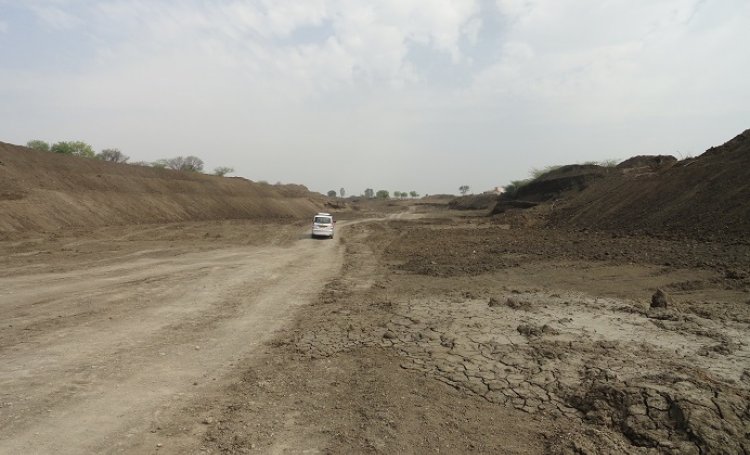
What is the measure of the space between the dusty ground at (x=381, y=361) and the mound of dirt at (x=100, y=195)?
16016mm

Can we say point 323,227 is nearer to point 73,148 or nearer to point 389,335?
point 389,335

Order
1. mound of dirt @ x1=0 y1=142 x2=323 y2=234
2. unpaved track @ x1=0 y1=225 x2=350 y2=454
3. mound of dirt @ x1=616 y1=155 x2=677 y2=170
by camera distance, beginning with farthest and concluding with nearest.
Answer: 1. mound of dirt @ x1=616 y1=155 x2=677 y2=170
2. mound of dirt @ x1=0 y1=142 x2=323 y2=234
3. unpaved track @ x1=0 y1=225 x2=350 y2=454

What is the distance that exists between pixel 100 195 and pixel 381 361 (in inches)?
1353

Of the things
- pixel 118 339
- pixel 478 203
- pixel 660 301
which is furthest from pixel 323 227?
pixel 478 203

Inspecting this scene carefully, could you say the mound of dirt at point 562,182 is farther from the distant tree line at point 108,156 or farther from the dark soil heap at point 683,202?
the distant tree line at point 108,156

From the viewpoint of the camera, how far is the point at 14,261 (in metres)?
15.6

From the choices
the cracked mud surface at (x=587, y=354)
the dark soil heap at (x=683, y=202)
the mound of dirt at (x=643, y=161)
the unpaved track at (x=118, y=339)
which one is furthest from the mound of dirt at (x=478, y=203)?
the cracked mud surface at (x=587, y=354)

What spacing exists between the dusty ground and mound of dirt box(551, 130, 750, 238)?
15.4 ft

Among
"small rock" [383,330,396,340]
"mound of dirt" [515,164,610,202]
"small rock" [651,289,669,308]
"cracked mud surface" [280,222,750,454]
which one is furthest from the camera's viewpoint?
"mound of dirt" [515,164,610,202]

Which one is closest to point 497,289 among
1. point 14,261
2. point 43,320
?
point 43,320

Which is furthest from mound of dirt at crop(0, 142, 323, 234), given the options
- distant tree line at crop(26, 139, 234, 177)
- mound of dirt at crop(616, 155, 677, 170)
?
mound of dirt at crop(616, 155, 677, 170)

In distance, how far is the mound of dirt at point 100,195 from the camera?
84.7 feet

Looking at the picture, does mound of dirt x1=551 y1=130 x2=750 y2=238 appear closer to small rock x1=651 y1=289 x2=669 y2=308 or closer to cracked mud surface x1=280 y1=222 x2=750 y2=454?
cracked mud surface x1=280 y1=222 x2=750 y2=454

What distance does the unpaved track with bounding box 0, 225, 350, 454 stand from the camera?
469 cm
